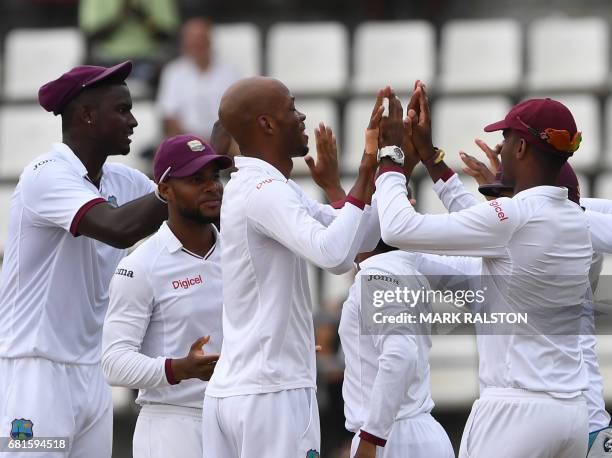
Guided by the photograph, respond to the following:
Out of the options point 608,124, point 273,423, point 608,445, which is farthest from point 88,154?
point 608,124

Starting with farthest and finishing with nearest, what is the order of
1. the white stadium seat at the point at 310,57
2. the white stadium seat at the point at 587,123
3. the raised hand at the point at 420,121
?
the white stadium seat at the point at 310,57, the white stadium seat at the point at 587,123, the raised hand at the point at 420,121

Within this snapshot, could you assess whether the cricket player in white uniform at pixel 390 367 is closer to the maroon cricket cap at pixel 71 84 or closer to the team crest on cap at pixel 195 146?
the team crest on cap at pixel 195 146

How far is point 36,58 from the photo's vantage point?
37.8ft

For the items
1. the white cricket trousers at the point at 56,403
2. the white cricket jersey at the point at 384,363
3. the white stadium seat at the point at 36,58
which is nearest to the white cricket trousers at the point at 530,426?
the white cricket jersey at the point at 384,363

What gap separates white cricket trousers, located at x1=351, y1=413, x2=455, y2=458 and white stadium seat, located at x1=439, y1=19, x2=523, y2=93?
19.8 ft

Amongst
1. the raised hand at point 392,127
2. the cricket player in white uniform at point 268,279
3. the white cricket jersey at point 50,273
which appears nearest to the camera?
the cricket player in white uniform at point 268,279

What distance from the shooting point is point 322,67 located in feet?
36.6

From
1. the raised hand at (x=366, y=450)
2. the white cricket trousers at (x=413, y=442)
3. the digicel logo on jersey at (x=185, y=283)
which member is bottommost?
the white cricket trousers at (x=413, y=442)

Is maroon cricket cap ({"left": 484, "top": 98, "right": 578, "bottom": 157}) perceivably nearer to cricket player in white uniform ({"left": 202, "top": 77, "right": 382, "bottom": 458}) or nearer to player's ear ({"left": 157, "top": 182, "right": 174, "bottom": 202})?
cricket player in white uniform ({"left": 202, "top": 77, "right": 382, "bottom": 458})

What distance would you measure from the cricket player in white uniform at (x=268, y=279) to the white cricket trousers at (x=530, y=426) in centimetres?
67

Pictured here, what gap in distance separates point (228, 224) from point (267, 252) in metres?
0.18

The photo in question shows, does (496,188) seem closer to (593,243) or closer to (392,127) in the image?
(593,243)

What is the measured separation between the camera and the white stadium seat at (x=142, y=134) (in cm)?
1038

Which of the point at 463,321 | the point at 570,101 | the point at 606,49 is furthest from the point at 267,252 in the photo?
the point at 606,49
